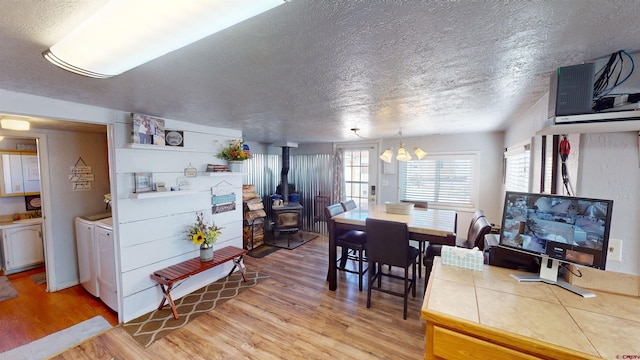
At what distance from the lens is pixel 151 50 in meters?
0.95

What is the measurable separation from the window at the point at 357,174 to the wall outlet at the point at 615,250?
156 inches

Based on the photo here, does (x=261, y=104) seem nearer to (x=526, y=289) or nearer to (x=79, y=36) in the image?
(x=79, y=36)

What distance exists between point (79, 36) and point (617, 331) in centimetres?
254

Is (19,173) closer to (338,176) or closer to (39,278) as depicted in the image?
(39,278)

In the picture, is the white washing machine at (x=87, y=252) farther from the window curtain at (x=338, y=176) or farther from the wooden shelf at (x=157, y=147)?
the window curtain at (x=338, y=176)

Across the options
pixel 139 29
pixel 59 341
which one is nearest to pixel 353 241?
pixel 139 29

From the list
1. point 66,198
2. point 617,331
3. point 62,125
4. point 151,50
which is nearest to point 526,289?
point 617,331

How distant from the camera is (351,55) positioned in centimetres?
121

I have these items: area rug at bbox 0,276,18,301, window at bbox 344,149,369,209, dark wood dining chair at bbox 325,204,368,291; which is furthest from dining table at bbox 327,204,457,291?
area rug at bbox 0,276,18,301

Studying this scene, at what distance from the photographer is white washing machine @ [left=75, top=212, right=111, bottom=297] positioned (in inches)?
115

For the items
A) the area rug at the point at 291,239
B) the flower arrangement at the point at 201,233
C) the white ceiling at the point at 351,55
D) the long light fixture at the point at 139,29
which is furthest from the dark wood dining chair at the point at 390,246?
the area rug at the point at 291,239

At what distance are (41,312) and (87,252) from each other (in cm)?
69

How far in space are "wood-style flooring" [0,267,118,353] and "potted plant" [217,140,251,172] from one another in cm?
218

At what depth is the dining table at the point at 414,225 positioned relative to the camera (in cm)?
241
